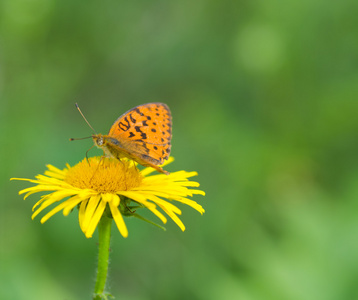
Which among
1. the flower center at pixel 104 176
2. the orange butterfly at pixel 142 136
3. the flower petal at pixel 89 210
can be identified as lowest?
the flower petal at pixel 89 210

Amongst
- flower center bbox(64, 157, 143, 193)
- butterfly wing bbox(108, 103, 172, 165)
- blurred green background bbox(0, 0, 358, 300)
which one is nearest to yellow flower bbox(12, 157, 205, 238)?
flower center bbox(64, 157, 143, 193)

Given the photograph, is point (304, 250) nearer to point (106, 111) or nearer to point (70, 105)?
point (106, 111)

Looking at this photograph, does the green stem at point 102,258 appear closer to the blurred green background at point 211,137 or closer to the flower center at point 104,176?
the flower center at point 104,176

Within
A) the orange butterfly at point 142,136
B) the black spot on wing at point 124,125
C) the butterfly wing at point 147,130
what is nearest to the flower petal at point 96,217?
the orange butterfly at point 142,136

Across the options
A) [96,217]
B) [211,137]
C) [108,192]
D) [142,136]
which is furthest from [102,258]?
[211,137]

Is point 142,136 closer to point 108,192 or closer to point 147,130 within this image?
point 147,130

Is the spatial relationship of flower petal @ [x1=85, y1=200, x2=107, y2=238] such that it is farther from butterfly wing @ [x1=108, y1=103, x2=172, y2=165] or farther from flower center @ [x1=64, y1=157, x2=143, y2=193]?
butterfly wing @ [x1=108, y1=103, x2=172, y2=165]
